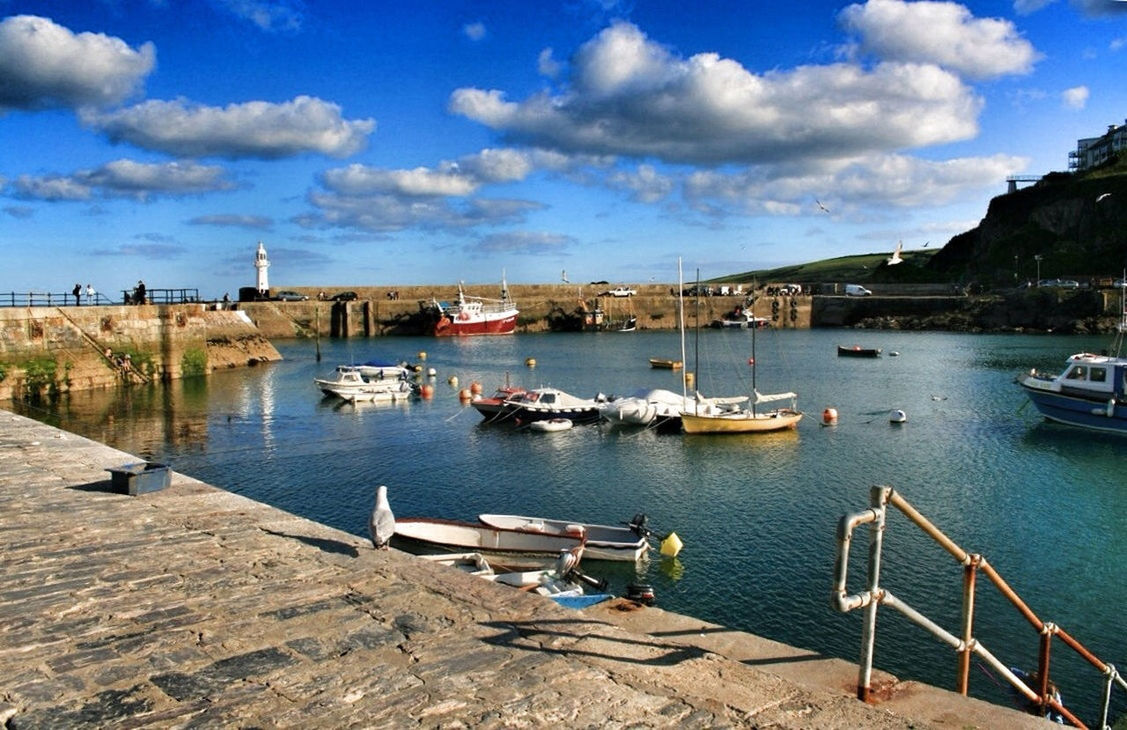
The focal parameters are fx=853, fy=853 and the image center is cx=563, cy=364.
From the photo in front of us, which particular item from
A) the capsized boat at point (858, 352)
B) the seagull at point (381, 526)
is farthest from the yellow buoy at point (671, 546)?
the capsized boat at point (858, 352)

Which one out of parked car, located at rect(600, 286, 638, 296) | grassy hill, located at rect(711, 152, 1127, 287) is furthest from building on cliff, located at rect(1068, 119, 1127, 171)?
parked car, located at rect(600, 286, 638, 296)

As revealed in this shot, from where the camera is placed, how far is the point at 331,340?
9975cm

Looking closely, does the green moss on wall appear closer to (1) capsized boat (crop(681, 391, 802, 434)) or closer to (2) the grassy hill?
(1) capsized boat (crop(681, 391, 802, 434))

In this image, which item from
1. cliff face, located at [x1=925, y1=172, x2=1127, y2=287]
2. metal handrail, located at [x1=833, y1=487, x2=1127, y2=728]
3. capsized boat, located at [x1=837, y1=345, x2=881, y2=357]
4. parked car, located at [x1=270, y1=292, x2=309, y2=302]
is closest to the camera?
metal handrail, located at [x1=833, y1=487, x2=1127, y2=728]

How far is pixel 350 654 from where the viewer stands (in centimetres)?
772

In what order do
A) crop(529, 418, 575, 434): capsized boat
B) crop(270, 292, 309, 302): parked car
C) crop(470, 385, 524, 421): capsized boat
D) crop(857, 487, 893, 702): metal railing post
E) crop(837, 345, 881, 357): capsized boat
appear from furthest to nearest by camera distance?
crop(270, 292, 309, 302): parked car → crop(837, 345, 881, 357): capsized boat → crop(470, 385, 524, 421): capsized boat → crop(529, 418, 575, 434): capsized boat → crop(857, 487, 893, 702): metal railing post

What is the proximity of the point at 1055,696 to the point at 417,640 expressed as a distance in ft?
29.5

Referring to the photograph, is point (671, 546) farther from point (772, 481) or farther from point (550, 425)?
point (550, 425)

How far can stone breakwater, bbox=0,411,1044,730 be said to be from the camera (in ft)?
21.7

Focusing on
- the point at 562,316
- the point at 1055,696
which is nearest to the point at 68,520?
the point at 1055,696

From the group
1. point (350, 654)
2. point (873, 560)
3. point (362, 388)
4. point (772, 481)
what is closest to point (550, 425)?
point (772, 481)

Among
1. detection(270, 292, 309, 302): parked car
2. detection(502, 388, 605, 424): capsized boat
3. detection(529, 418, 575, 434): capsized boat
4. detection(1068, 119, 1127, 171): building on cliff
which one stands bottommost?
detection(529, 418, 575, 434): capsized boat

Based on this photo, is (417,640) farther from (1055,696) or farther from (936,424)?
(936,424)

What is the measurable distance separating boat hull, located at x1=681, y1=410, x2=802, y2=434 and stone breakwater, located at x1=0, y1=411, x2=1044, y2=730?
80.7 feet
